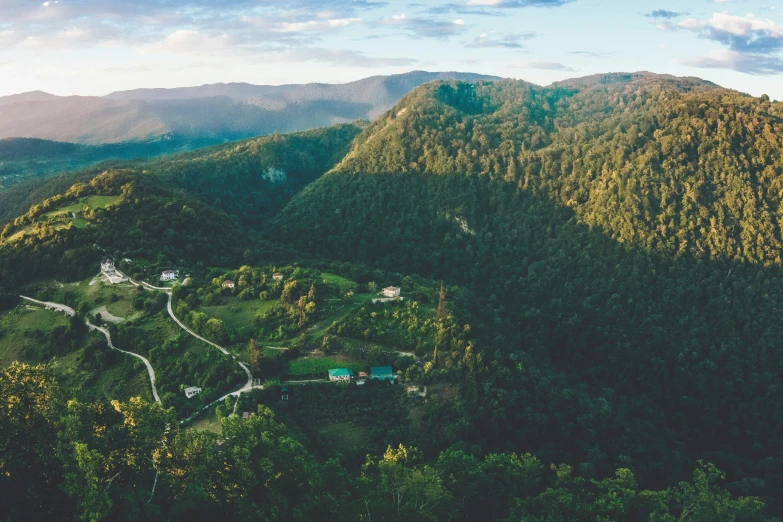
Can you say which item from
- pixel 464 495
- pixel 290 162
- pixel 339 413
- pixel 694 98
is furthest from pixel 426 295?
pixel 290 162

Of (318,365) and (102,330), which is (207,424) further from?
(102,330)

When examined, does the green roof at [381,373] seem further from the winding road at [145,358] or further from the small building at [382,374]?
the winding road at [145,358]

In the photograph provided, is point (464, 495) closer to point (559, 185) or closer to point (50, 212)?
point (50, 212)

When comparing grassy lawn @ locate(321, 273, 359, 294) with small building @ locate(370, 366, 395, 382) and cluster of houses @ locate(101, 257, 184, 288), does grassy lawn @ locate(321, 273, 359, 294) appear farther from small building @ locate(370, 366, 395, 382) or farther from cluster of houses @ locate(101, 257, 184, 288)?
cluster of houses @ locate(101, 257, 184, 288)

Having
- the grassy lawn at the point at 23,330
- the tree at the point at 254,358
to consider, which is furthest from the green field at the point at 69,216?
the tree at the point at 254,358

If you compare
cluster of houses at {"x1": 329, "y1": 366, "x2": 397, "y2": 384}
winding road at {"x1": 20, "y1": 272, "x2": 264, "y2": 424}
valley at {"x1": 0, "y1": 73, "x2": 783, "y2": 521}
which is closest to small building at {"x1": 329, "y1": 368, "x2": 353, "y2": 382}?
cluster of houses at {"x1": 329, "y1": 366, "x2": 397, "y2": 384}

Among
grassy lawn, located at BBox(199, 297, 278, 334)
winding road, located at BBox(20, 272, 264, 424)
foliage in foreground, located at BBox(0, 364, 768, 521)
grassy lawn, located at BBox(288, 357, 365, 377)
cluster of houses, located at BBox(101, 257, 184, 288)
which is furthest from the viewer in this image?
cluster of houses, located at BBox(101, 257, 184, 288)
